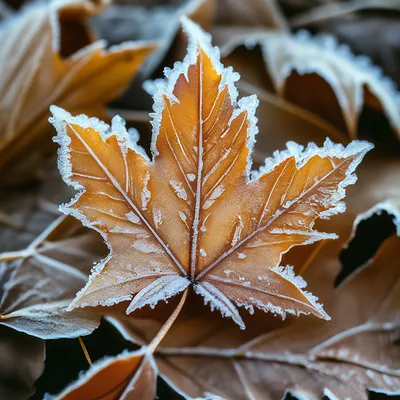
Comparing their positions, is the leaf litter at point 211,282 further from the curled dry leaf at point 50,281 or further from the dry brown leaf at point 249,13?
the dry brown leaf at point 249,13

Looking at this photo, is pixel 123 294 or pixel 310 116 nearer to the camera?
pixel 123 294

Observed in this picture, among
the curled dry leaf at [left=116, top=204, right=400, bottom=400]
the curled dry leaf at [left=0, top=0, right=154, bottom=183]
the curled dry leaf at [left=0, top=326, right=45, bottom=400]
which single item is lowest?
the curled dry leaf at [left=0, top=326, right=45, bottom=400]

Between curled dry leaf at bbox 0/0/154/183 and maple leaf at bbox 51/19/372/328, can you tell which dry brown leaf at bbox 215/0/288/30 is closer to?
curled dry leaf at bbox 0/0/154/183

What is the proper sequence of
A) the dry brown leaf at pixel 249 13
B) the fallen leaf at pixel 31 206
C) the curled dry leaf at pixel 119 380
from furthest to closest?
1. the dry brown leaf at pixel 249 13
2. the fallen leaf at pixel 31 206
3. the curled dry leaf at pixel 119 380

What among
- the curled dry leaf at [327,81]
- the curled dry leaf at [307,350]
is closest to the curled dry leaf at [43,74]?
the curled dry leaf at [327,81]

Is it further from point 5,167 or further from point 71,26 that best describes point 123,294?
point 71,26

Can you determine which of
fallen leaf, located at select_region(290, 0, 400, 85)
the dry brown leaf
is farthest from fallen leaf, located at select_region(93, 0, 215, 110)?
fallen leaf, located at select_region(290, 0, 400, 85)

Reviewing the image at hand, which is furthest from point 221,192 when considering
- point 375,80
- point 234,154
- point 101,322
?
point 375,80
